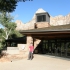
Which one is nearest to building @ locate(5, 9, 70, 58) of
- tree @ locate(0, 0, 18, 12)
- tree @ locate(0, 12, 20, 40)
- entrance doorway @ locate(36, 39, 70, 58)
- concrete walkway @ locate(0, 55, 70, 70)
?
entrance doorway @ locate(36, 39, 70, 58)

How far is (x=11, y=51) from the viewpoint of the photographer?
2581 cm

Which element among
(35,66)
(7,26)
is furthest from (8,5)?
(7,26)

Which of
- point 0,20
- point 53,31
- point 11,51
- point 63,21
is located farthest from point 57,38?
point 63,21

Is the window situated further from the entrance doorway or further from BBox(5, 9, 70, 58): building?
the entrance doorway

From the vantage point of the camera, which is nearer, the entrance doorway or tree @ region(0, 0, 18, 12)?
tree @ region(0, 0, 18, 12)

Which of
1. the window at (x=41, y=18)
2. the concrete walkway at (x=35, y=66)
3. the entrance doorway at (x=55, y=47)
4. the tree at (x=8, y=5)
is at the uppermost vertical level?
the window at (x=41, y=18)

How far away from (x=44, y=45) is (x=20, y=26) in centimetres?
7359

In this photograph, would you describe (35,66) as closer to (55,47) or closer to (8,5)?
(8,5)

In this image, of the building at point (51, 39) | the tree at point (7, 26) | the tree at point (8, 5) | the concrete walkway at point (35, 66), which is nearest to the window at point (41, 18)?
the building at point (51, 39)

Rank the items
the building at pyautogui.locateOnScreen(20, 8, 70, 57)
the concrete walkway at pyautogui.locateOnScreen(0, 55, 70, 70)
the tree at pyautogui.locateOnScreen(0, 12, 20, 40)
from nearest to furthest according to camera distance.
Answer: the concrete walkway at pyautogui.locateOnScreen(0, 55, 70, 70), the building at pyautogui.locateOnScreen(20, 8, 70, 57), the tree at pyautogui.locateOnScreen(0, 12, 20, 40)

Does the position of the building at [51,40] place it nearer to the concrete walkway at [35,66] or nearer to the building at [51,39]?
the building at [51,39]

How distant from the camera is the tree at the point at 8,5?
15680 mm

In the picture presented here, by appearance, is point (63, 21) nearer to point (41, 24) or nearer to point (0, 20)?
point (0, 20)

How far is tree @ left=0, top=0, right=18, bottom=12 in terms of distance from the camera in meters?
15.7
